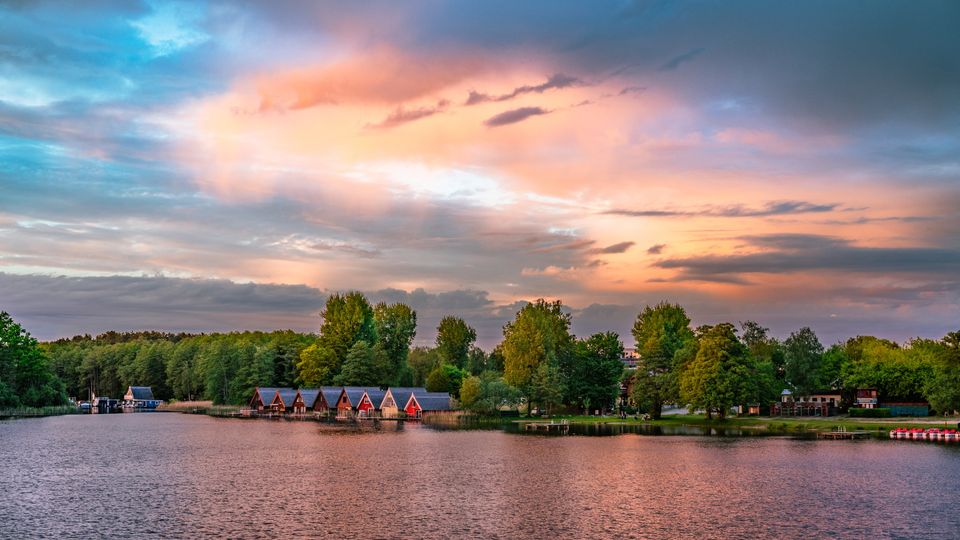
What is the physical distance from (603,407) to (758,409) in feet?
97.6

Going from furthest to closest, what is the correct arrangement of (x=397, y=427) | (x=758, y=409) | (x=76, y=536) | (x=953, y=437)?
(x=758, y=409) < (x=397, y=427) < (x=953, y=437) < (x=76, y=536)

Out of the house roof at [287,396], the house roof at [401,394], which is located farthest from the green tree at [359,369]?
the house roof at [401,394]

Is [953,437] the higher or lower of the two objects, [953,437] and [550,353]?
the lower

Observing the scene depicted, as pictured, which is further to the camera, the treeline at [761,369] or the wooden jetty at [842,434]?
the treeline at [761,369]

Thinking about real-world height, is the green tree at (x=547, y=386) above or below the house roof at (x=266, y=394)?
above

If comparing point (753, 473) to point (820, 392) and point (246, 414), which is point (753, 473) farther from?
point (246, 414)

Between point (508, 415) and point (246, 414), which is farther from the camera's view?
point (246, 414)

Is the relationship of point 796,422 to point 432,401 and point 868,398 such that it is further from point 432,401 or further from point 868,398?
point 432,401

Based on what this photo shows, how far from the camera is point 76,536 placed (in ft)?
143

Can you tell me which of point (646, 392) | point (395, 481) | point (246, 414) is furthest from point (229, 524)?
point (246, 414)

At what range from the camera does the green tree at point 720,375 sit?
11894 centimetres

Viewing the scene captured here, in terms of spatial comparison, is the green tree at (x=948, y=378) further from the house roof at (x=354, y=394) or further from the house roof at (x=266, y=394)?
the house roof at (x=266, y=394)

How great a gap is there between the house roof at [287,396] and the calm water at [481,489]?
8061cm

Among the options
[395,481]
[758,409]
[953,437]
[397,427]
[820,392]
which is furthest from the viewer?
[820,392]
